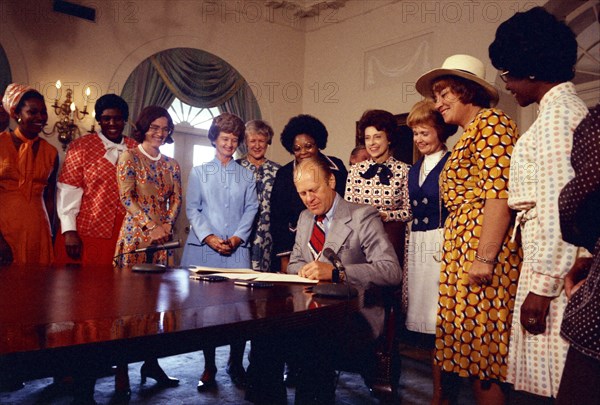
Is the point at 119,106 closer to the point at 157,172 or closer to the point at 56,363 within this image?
the point at 157,172

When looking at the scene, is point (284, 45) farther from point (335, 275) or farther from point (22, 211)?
point (335, 275)

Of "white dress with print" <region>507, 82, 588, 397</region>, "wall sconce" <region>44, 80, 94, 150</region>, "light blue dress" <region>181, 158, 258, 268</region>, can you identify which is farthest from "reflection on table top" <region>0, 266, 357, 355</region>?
"wall sconce" <region>44, 80, 94, 150</region>

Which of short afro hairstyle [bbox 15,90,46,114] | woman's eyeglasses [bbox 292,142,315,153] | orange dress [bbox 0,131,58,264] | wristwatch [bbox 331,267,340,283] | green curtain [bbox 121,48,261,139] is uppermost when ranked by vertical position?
green curtain [bbox 121,48,261,139]

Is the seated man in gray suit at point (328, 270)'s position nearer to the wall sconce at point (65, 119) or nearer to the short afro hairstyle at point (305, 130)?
the short afro hairstyle at point (305, 130)

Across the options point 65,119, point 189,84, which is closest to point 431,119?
point 65,119

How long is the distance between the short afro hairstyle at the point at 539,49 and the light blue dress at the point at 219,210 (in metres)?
2.06

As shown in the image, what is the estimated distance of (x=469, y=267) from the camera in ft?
6.04

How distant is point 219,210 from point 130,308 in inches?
84.5

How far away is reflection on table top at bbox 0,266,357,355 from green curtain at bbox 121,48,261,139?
4880mm

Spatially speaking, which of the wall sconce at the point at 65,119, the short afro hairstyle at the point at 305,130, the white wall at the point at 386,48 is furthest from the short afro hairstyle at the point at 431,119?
the wall sconce at the point at 65,119

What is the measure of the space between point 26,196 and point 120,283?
1750 millimetres

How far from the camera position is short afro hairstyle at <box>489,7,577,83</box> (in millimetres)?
1604

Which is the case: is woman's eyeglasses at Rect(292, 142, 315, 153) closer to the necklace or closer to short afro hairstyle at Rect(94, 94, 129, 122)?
the necklace

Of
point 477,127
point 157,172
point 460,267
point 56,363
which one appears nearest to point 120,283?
point 56,363
